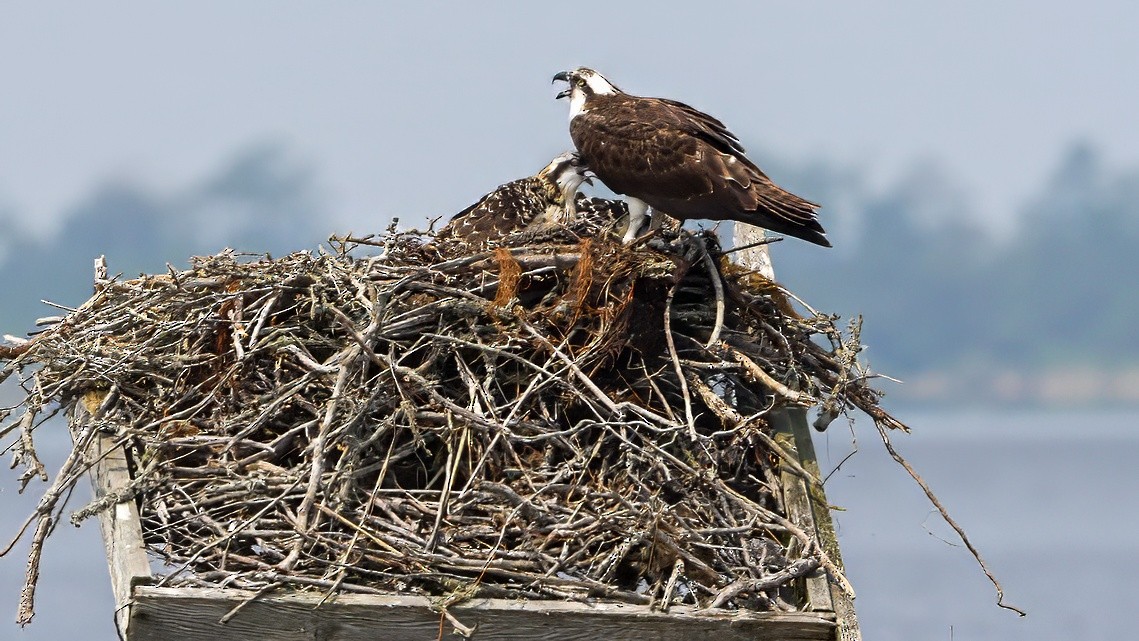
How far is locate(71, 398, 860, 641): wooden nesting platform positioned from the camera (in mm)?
5387

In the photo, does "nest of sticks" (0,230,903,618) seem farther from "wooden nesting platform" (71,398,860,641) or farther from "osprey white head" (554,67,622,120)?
"osprey white head" (554,67,622,120)

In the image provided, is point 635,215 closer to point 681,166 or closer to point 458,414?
point 681,166

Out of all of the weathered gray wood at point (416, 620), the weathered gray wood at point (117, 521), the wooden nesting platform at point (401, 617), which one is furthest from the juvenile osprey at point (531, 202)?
the weathered gray wood at point (416, 620)

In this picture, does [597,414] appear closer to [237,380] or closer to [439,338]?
[439,338]

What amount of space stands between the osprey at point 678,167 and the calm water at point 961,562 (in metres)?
0.99

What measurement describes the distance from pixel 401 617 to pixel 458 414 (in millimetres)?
917

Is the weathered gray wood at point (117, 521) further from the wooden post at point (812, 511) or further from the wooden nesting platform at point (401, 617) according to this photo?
the wooden post at point (812, 511)

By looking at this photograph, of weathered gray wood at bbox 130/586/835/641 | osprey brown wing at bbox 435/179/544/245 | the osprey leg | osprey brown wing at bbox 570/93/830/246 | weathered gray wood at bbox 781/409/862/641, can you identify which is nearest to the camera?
weathered gray wood at bbox 130/586/835/641

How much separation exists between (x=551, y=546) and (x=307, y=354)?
1.33 meters

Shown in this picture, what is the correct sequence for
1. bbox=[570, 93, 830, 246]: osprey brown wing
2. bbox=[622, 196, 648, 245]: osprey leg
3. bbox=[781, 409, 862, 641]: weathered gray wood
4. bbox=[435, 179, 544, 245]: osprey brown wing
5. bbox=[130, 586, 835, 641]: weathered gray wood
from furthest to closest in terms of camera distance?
bbox=[435, 179, 544, 245]: osprey brown wing, bbox=[622, 196, 648, 245]: osprey leg, bbox=[570, 93, 830, 246]: osprey brown wing, bbox=[781, 409, 862, 641]: weathered gray wood, bbox=[130, 586, 835, 641]: weathered gray wood

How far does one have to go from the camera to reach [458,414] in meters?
6.16

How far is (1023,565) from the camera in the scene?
50375 millimetres

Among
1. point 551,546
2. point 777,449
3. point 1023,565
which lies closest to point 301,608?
point 551,546

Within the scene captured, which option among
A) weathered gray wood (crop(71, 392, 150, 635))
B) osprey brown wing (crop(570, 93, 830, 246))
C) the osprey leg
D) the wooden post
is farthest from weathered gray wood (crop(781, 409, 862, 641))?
weathered gray wood (crop(71, 392, 150, 635))
